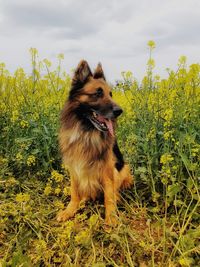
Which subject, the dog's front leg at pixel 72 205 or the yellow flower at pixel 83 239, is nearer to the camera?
the yellow flower at pixel 83 239

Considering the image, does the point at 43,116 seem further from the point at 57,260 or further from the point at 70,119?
the point at 57,260

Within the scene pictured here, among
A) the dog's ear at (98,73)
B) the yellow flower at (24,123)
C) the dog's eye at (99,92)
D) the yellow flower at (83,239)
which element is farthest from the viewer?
the yellow flower at (24,123)

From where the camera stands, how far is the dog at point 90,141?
3.46m

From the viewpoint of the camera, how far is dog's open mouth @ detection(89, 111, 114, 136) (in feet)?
11.4

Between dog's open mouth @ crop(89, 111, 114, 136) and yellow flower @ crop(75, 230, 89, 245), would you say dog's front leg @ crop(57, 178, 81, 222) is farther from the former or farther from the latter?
yellow flower @ crop(75, 230, 89, 245)

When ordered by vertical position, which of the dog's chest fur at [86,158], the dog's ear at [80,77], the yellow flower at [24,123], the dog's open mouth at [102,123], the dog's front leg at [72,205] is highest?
the dog's ear at [80,77]

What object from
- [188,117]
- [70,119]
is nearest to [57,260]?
[70,119]

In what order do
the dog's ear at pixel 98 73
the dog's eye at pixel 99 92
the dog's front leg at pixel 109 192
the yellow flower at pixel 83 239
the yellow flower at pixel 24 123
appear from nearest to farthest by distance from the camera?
the yellow flower at pixel 83 239 → the dog's front leg at pixel 109 192 → the dog's eye at pixel 99 92 → the dog's ear at pixel 98 73 → the yellow flower at pixel 24 123

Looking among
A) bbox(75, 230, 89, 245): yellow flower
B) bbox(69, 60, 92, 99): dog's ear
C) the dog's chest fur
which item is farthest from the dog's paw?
bbox(69, 60, 92, 99): dog's ear

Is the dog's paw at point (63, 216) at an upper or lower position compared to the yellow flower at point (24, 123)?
lower

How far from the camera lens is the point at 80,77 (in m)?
3.58

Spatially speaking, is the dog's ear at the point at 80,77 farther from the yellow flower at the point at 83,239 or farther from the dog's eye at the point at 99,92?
the yellow flower at the point at 83,239

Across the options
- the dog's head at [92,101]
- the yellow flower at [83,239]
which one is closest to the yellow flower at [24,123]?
the dog's head at [92,101]

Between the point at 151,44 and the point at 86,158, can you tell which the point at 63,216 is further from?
the point at 151,44
